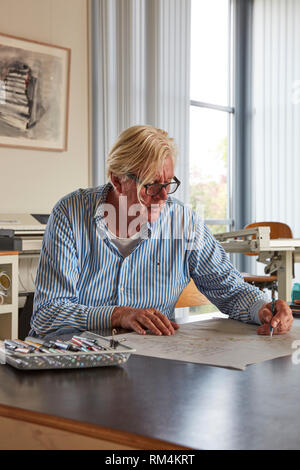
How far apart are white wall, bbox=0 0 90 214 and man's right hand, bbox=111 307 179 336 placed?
2.53 meters

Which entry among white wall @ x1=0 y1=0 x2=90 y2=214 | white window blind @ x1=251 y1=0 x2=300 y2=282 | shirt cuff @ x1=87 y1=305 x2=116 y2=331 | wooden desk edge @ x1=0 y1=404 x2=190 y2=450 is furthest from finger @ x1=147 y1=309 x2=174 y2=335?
white window blind @ x1=251 y1=0 x2=300 y2=282

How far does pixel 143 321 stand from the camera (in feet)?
4.41

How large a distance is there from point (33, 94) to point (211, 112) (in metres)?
2.09

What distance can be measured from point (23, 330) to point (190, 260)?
191 centimetres

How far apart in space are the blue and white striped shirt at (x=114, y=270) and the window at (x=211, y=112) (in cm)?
342

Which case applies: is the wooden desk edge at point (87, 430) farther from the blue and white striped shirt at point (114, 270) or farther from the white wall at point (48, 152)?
the white wall at point (48, 152)

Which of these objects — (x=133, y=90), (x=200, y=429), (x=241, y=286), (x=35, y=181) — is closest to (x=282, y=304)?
(x=241, y=286)

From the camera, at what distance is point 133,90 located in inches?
170

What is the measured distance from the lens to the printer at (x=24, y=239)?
126 inches

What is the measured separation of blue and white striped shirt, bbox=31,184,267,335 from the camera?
146cm

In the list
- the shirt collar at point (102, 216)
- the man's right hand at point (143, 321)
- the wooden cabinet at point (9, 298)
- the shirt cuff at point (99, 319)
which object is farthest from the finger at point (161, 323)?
the wooden cabinet at point (9, 298)

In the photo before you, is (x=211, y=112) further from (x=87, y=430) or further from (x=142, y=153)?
(x=87, y=430)

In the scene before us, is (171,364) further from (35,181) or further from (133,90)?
(133,90)

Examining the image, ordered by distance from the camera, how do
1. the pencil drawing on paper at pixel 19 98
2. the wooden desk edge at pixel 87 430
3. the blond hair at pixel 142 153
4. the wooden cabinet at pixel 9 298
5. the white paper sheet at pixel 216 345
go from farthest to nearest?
the pencil drawing on paper at pixel 19 98 → the wooden cabinet at pixel 9 298 → the blond hair at pixel 142 153 → the white paper sheet at pixel 216 345 → the wooden desk edge at pixel 87 430
